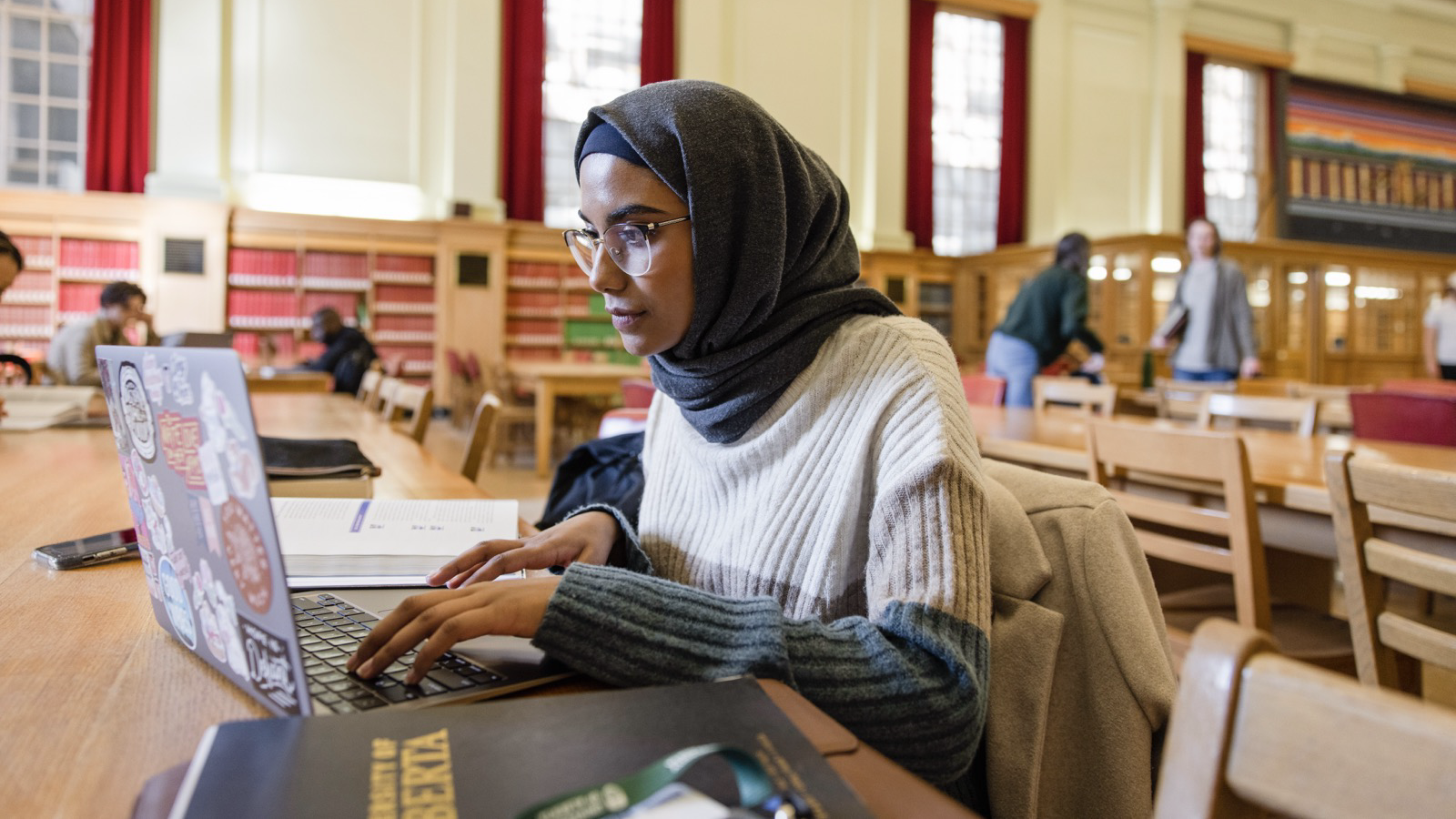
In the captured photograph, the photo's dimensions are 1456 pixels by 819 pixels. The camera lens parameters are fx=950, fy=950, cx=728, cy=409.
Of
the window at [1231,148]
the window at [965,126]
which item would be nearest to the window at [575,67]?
the window at [965,126]

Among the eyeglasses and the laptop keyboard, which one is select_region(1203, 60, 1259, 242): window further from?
the laptop keyboard

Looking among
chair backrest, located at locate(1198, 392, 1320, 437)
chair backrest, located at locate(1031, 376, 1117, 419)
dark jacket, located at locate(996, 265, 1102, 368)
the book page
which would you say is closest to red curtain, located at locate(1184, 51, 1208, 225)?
dark jacket, located at locate(996, 265, 1102, 368)

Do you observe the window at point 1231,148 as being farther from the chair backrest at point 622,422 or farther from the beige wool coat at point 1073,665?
the beige wool coat at point 1073,665

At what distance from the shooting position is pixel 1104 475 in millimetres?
1963

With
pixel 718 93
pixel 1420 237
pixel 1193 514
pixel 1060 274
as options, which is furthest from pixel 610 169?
pixel 1420 237

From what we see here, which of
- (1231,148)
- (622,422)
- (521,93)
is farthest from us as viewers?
(1231,148)

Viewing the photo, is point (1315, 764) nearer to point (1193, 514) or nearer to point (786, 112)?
point (1193, 514)

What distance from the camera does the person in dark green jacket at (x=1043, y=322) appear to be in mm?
5105

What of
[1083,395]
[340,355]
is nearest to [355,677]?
[1083,395]

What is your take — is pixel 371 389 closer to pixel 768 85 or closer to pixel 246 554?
→ pixel 246 554

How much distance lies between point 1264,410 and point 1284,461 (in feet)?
3.47

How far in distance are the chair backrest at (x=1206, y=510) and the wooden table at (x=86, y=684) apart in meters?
1.30

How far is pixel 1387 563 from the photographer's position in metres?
1.31

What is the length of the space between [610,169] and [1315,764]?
2.63 ft
